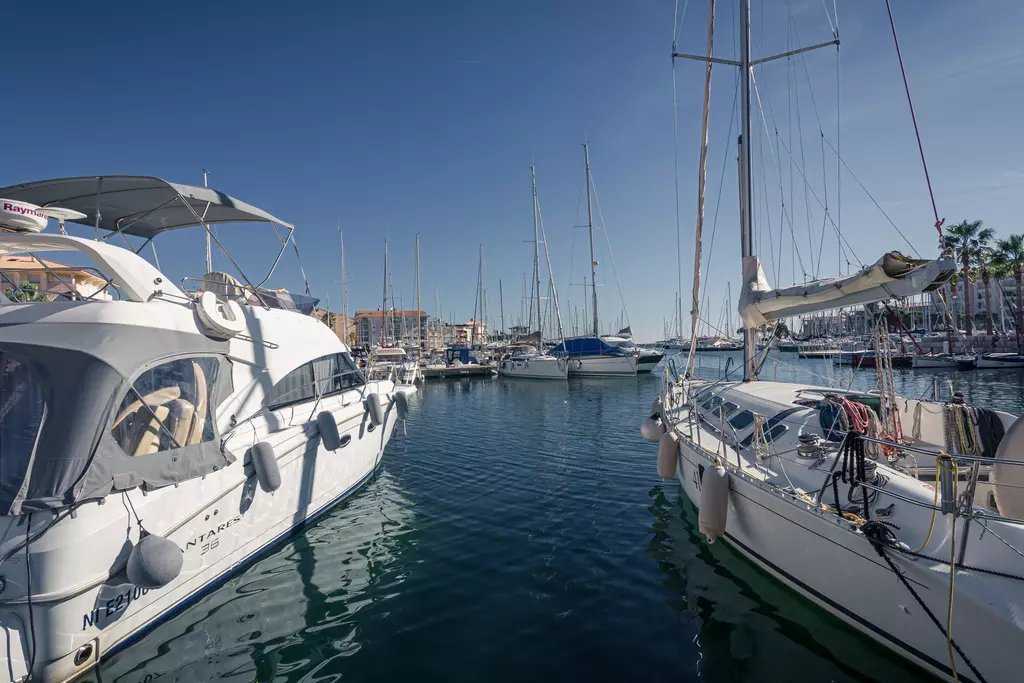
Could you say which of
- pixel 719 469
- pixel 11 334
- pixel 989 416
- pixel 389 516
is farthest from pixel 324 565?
pixel 989 416

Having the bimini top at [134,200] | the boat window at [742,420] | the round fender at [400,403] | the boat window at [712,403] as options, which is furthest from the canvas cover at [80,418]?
the boat window at [712,403]

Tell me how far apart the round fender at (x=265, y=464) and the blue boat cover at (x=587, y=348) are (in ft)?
106

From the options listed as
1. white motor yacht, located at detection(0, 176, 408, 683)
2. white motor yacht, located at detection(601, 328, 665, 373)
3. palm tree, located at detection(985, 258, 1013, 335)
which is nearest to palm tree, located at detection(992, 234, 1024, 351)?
palm tree, located at detection(985, 258, 1013, 335)

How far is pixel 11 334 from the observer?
14.1 ft

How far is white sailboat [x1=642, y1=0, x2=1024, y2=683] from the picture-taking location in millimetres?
3541

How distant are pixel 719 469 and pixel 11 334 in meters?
7.34

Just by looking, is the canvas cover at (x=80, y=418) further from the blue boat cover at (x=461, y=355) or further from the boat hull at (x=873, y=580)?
the blue boat cover at (x=461, y=355)

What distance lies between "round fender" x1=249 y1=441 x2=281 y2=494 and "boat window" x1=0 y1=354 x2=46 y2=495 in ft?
6.36

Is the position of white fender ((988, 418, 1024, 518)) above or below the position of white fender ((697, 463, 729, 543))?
above

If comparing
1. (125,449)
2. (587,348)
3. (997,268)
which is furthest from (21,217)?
(997,268)

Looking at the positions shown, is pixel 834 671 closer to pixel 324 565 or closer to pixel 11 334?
pixel 324 565

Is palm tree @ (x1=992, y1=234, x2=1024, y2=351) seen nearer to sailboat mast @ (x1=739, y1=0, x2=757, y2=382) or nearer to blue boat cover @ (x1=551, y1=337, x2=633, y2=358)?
blue boat cover @ (x1=551, y1=337, x2=633, y2=358)

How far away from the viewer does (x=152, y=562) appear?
4.02 meters

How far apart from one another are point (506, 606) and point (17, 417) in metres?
4.96
